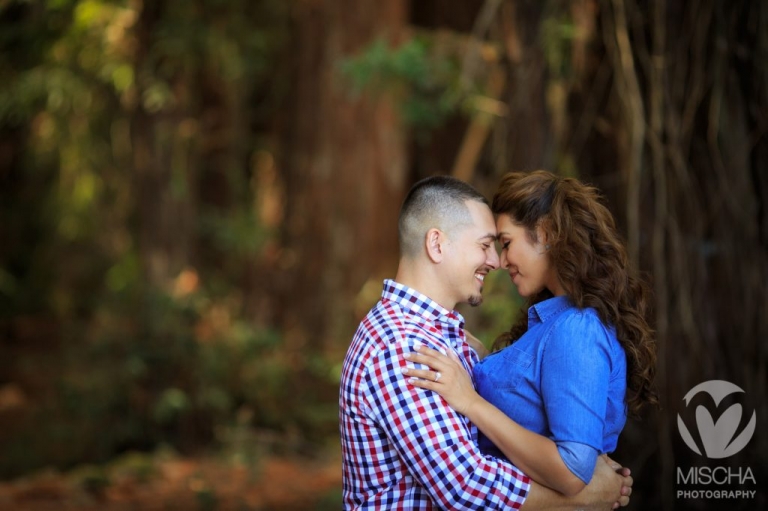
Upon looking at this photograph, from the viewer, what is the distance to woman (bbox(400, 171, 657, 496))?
239cm

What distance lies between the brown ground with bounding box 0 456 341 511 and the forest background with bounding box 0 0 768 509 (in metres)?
0.05

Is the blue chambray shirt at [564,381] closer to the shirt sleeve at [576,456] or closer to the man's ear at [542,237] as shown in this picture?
the shirt sleeve at [576,456]

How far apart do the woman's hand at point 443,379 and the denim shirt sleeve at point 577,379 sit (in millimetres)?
216

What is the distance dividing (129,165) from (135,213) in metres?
0.46

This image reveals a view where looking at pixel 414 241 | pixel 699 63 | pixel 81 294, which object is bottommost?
pixel 81 294

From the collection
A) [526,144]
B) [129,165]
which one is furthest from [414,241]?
[129,165]

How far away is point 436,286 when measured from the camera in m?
2.69

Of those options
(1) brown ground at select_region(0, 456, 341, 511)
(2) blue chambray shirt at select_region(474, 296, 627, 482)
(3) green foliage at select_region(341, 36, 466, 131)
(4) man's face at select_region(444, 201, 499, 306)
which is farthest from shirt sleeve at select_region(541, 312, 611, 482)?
(1) brown ground at select_region(0, 456, 341, 511)

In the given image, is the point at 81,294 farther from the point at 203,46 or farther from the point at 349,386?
the point at 349,386

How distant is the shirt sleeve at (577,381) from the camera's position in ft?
7.82

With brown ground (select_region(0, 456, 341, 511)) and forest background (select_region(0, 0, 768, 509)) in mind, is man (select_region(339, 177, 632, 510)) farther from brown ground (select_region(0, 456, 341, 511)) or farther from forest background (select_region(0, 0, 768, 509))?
brown ground (select_region(0, 456, 341, 511))

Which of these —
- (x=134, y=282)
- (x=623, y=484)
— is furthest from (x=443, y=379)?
(x=134, y=282)

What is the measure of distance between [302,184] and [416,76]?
3456mm

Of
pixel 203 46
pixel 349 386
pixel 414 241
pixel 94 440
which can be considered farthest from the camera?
pixel 203 46
